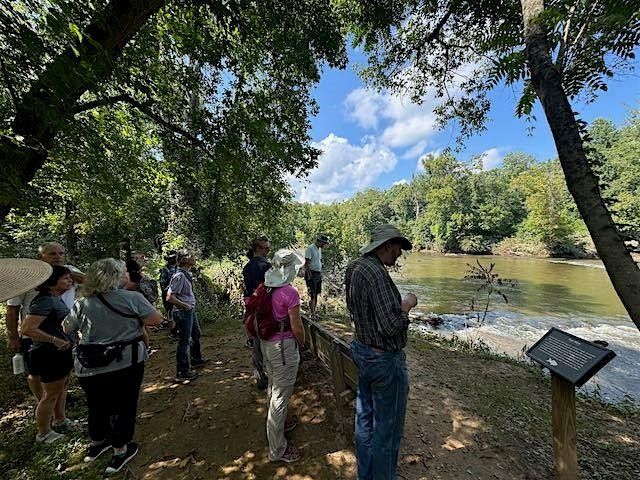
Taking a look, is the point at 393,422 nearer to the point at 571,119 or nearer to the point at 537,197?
the point at 571,119

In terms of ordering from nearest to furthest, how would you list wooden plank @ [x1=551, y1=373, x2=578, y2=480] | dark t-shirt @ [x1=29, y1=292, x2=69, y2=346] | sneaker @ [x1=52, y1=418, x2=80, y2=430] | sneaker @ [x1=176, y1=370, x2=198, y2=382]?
1. wooden plank @ [x1=551, y1=373, x2=578, y2=480]
2. dark t-shirt @ [x1=29, y1=292, x2=69, y2=346]
3. sneaker @ [x1=52, y1=418, x2=80, y2=430]
4. sneaker @ [x1=176, y1=370, x2=198, y2=382]

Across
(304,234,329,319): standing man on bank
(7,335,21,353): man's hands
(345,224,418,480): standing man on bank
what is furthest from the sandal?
(304,234,329,319): standing man on bank

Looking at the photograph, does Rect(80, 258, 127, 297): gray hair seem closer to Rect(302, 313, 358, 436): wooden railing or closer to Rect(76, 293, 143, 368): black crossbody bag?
Rect(76, 293, 143, 368): black crossbody bag

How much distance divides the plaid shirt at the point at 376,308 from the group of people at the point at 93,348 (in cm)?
167

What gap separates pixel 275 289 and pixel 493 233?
43.8 metres

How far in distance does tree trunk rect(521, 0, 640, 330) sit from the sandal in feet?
9.38

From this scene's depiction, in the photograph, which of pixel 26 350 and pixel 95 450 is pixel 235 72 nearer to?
pixel 26 350

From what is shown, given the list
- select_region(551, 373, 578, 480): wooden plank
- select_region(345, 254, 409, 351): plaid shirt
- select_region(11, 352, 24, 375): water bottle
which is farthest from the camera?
select_region(11, 352, 24, 375): water bottle

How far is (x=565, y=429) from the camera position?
231 cm

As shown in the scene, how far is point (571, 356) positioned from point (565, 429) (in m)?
0.62

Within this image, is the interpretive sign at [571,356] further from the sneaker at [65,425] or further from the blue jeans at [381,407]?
the sneaker at [65,425]

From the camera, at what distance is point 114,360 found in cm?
238

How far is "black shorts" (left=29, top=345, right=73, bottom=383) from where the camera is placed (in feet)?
8.72

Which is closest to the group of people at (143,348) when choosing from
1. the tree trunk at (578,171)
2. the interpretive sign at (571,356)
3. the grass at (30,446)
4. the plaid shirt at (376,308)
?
the plaid shirt at (376,308)
